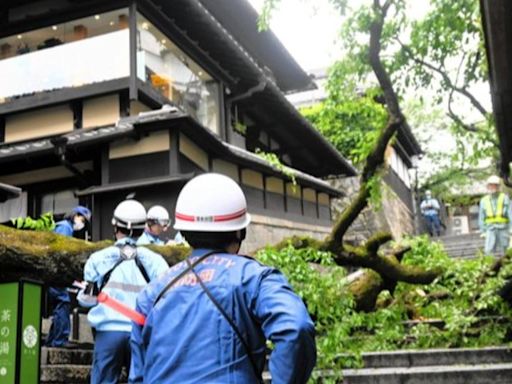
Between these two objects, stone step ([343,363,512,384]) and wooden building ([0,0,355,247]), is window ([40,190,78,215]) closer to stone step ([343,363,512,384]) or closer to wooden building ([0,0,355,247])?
wooden building ([0,0,355,247])

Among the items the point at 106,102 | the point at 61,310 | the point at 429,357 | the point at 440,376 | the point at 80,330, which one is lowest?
the point at 440,376

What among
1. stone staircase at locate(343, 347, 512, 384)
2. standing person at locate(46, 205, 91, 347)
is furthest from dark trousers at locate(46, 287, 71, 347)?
stone staircase at locate(343, 347, 512, 384)

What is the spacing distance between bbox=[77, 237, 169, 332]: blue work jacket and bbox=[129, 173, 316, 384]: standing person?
253cm

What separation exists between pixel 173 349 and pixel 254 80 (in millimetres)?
14767

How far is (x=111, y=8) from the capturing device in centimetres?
1280

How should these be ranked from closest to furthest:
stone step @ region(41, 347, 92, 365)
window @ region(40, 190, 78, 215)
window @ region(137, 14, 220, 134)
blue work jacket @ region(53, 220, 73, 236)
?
stone step @ region(41, 347, 92, 365)
blue work jacket @ region(53, 220, 73, 236)
window @ region(137, 14, 220, 134)
window @ region(40, 190, 78, 215)

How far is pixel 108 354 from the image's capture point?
207 inches

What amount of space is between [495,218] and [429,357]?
22.1 ft

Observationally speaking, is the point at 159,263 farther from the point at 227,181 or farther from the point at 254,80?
the point at 254,80

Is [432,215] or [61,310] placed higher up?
[432,215]

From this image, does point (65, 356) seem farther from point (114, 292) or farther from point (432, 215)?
point (432, 215)

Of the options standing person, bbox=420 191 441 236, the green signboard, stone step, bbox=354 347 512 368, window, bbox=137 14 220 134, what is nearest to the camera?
the green signboard

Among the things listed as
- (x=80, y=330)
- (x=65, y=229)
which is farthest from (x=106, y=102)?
(x=65, y=229)

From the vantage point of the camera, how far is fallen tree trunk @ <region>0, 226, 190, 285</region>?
6.41 m
